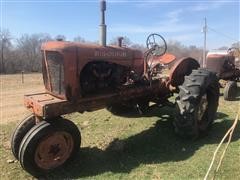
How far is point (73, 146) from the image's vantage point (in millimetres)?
5430

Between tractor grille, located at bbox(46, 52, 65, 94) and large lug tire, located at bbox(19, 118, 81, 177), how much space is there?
596 millimetres

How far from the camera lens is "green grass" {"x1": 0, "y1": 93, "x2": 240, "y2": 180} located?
5.10 m

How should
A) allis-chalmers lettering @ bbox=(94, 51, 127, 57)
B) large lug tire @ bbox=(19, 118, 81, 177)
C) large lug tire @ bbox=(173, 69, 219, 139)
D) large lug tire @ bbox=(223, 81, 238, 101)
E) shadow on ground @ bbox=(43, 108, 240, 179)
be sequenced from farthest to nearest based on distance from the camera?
large lug tire @ bbox=(223, 81, 238, 101) → large lug tire @ bbox=(173, 69, 219, 139) → allis-chalmers lettering @ bbox=(94, 51, 127, 57) → shadow on ground @ bbox=(43, 108, 240, 179) → large lug tire @ bbox=(19, 118, 81, 177)

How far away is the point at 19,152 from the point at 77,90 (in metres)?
1.30

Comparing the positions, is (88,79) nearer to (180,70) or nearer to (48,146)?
(48,146)

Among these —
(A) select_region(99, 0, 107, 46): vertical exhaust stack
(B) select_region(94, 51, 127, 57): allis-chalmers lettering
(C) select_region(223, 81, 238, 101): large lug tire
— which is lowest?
(C) select_region(223, 81, 238, 101): large lug tire

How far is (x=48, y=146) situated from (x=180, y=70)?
3358 millimetres

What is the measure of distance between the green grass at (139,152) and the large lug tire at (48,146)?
17 centimetres

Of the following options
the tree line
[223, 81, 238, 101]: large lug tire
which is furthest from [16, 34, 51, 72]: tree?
[223, 81, 238, 101]: large lug tire

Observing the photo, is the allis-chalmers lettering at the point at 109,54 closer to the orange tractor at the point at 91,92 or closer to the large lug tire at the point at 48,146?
the orange tractor at the point at 91,92

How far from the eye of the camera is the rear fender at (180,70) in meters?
7.08

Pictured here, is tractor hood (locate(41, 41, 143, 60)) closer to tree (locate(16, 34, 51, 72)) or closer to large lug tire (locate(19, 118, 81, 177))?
large lug tire (locate(19, 118, 81, 177))

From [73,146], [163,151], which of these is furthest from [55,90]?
[163,151]

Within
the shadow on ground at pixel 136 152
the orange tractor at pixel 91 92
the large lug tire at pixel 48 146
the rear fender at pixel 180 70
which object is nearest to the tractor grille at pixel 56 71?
the orange tractor at pixel 91 92
